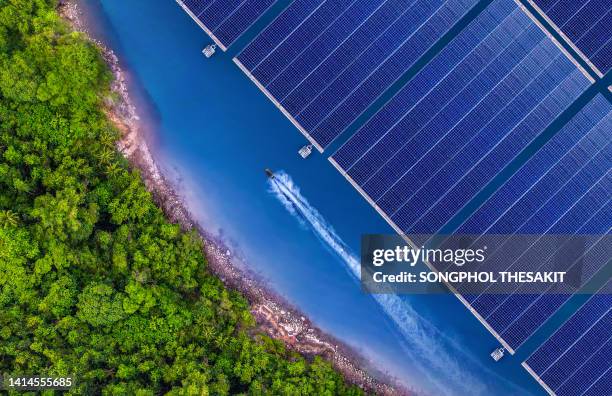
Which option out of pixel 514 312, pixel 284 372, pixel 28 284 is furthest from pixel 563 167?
pixel 28 284

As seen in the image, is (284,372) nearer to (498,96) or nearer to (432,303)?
(432,303)

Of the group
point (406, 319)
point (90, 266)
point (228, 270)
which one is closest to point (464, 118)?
point (406, 319)

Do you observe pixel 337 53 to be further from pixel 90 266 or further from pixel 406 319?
pixel 90 266

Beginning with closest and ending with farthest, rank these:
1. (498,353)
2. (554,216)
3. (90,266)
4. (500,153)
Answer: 1. (90,266)
2. (554,216)
3. (500,153)
4. (498,353)

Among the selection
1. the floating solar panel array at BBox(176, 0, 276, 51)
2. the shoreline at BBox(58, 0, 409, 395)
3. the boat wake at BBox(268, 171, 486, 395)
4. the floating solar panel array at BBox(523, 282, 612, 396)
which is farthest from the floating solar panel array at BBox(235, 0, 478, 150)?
the floating solar panel array at BBox(523, 282, 612, 396)

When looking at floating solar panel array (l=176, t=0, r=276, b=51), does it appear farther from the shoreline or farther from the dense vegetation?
the dense vegetation

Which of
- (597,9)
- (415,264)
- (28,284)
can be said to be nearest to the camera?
(28,284)
